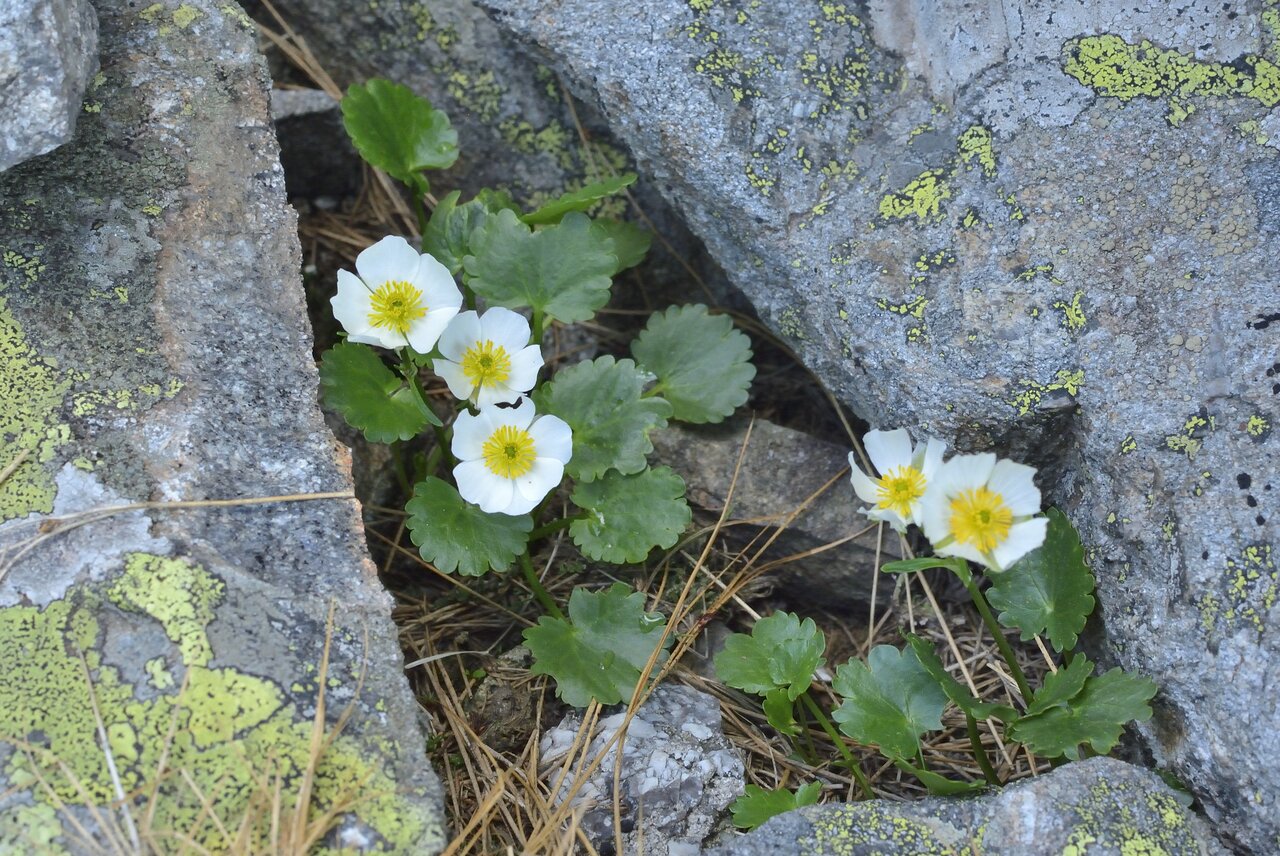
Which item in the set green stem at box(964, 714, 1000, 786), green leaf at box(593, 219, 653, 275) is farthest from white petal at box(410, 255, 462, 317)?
green stem at box(964, 714, 1000, 786)

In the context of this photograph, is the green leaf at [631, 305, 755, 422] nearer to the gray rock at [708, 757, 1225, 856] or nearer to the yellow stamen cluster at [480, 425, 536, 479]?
the yellow stamen cluster at [480, 425, 536, 479]

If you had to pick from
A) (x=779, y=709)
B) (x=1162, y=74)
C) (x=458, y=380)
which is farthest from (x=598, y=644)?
(x=1162, y=74)

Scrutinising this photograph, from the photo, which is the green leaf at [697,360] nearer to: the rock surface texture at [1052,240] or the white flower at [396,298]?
the rock surface texture at [1052,240]

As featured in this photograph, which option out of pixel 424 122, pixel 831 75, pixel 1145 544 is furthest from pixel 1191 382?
pixel 424 122

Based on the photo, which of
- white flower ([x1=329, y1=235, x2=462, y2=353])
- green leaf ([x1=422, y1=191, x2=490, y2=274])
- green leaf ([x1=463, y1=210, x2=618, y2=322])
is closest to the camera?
white flower ([x1=329, y1=235, x2=462, y2=353])

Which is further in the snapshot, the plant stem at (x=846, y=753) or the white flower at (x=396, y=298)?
the white flower at (x=396, y=298)

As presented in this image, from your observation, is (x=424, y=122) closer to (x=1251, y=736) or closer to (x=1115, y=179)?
(x=1115, y=179)

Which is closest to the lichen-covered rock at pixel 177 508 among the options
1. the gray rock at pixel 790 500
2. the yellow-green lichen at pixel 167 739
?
the yellow-green lichen at pixel 167 739
